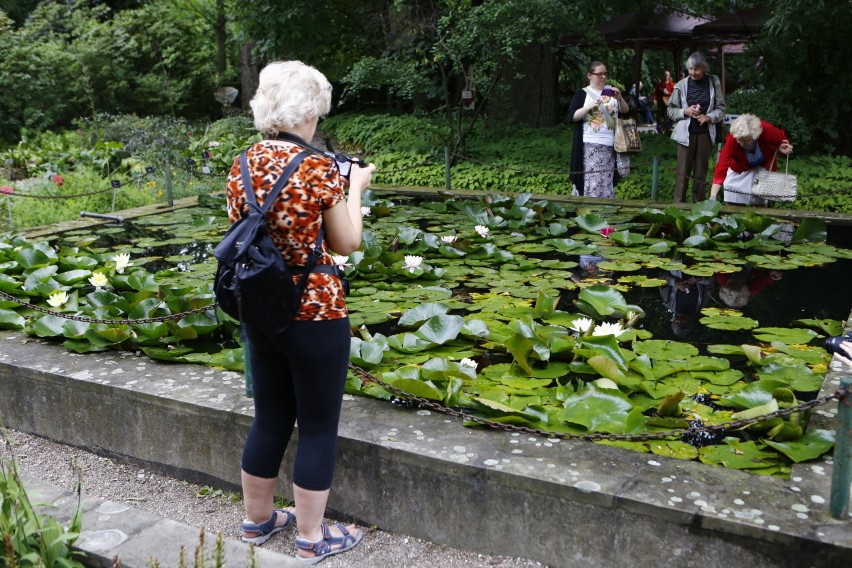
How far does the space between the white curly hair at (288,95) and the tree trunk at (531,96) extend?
1178cm

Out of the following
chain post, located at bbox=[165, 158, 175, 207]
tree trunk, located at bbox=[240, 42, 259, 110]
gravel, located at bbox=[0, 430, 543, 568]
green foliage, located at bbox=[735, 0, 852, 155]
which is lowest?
gravel, located at bbox=[0, 430, 543, 568]

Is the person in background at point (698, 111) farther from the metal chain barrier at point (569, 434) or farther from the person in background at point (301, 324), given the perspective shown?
the person in background at point (301, 324)

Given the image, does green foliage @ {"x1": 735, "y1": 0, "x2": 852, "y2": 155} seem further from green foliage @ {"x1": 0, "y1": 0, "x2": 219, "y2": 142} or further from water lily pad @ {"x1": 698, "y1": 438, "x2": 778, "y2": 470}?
green foliage @ {"x1": 0, "y1": 0, "x2": 219, "y2": 142}

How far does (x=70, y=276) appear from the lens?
5.41 m

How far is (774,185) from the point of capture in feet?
25.9

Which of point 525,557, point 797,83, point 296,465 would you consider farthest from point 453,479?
point 797,83

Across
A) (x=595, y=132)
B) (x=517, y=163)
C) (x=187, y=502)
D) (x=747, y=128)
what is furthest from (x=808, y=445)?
(x=517, y=163)

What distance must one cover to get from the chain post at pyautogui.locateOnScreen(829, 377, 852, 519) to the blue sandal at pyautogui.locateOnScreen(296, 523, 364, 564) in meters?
1.55

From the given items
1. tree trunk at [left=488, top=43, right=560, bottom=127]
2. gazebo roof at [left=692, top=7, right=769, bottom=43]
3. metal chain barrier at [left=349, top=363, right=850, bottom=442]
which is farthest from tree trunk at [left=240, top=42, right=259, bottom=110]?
metal chain barrier at [left=349, top=363, right=850, bottom=442]

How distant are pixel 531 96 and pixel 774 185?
278 inches

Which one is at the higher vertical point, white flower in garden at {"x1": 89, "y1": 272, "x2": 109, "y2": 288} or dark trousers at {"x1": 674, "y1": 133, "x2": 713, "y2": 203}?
dark trousers at {"x1": 674, "y1": 133, "x2": 713, "y2": 203}

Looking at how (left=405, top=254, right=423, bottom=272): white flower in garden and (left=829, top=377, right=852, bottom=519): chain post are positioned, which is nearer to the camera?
(left=829, top=377, right=852, bottom=519): chain post

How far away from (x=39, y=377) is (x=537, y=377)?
2.37m

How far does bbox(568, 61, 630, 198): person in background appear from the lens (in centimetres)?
857
